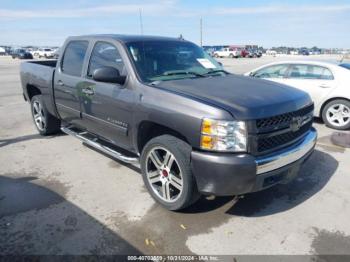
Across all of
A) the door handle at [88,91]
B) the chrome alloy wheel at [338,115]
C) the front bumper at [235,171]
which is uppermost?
the door handle at [88,91]

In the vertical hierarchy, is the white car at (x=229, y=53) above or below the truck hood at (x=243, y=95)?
below

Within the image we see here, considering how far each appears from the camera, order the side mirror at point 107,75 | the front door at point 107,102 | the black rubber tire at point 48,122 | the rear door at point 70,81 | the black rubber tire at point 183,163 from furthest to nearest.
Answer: the black rubber tire at point 48,122, the rear door at point 70,81, the front door at point 107,102, the side mirror at point 107,75, the black rubber tire at point 183,163

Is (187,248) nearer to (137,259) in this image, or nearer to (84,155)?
(137,259)

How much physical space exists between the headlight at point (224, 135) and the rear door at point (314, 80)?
519 cm

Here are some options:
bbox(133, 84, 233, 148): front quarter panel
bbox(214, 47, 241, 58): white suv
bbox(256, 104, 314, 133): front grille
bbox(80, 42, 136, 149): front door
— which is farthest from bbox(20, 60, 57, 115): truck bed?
bbox(214, 47, 241, 58): white suv

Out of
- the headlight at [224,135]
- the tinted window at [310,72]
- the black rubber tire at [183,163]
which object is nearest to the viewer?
the headlight at [224,135]

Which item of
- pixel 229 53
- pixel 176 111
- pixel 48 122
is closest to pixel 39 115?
pixel 48 122

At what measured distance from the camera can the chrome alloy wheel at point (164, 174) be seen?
3.42 meters

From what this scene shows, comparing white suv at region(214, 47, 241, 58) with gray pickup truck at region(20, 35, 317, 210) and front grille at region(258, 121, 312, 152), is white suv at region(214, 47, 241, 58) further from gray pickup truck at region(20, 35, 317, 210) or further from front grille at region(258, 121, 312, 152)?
front grille at region(258, 121, 312, 152)

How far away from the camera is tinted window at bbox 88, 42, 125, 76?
4059mm

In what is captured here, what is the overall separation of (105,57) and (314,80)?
525cm

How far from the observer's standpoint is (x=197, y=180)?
3.11m

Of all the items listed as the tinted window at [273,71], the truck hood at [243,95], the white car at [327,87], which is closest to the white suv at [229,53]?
the tinted window at [273,71]

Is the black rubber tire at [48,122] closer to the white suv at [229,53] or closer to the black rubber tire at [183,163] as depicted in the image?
the black rubber tire at [183,163]
